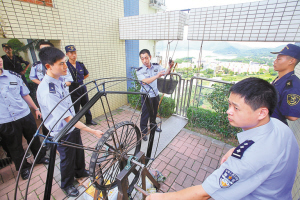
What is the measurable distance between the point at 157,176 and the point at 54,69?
7.85ft

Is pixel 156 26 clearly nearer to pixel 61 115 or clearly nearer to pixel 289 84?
pixel 289 84

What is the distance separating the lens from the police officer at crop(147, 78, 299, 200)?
0.85 metres

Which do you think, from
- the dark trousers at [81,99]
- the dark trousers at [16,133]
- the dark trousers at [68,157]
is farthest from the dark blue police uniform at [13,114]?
the dark trousers at [81,99]

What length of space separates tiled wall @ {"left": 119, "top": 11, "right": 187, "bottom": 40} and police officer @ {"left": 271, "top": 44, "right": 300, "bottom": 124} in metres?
2.15

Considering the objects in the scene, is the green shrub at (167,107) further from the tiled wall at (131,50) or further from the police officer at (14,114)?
the police officer at (14,114)

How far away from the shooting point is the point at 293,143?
1030 mm

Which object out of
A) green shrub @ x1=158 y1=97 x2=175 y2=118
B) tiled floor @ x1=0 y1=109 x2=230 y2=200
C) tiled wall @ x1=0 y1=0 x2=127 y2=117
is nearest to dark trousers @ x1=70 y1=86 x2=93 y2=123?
tiled wall @ x1=0 y1=0 x2=127 y2=117

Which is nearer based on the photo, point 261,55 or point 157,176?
point 157,176

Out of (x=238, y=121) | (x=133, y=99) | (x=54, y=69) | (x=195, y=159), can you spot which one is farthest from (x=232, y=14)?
(x=133, y=99)

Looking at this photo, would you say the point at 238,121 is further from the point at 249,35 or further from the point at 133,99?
the point at 133,99

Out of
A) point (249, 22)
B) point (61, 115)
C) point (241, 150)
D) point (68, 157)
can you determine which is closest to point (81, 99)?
point (68, 157)

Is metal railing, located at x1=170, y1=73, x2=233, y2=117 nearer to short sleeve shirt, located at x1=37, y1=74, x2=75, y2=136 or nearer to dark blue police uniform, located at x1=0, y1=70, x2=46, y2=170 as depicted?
short sleeve shirt, located at x1=37, y1=74, x2=75, y2=136

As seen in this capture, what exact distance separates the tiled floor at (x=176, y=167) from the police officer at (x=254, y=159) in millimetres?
A: 1739

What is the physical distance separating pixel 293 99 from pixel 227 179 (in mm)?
1988
